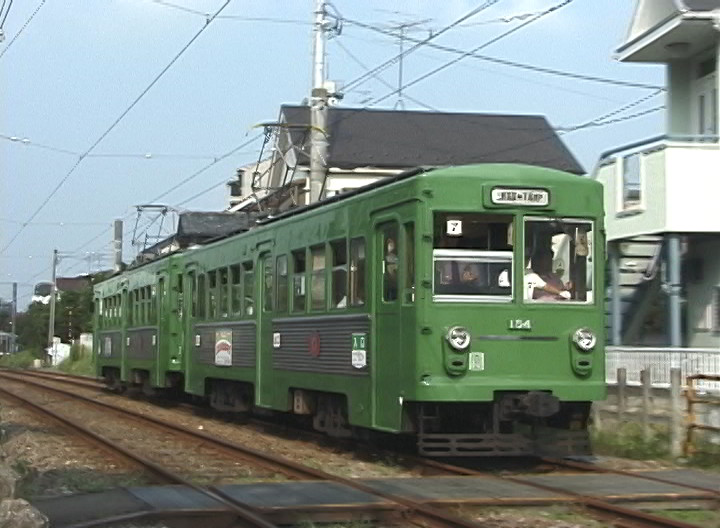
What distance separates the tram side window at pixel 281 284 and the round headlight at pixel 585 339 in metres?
4.42

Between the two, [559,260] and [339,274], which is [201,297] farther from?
[559,260]

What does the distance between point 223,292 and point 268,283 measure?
266cm

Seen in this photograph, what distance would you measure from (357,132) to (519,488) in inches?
1481

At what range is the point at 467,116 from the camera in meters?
50.2

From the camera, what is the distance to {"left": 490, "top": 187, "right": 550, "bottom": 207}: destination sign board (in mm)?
11828

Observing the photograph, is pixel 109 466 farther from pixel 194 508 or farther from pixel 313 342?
pixel 194 508

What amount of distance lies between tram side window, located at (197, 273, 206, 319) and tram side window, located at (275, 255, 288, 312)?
177 inches

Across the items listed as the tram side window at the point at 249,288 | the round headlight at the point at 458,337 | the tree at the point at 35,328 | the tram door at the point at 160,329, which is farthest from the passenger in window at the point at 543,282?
the tree at the point at 35,328

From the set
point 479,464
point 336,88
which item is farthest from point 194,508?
point 336,88

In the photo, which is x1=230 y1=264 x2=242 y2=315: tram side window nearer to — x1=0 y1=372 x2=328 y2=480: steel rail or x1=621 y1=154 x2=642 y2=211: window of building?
x1=0 y1=372 x2=328 y2=480: steel rail

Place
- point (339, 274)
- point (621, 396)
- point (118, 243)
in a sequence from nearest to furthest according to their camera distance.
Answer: point (339, 274)
point (621, 396)
point (118, 243)

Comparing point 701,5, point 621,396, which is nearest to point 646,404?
point 621,396

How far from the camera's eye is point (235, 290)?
17.8 m

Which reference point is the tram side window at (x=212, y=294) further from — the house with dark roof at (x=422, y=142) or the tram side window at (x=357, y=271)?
the house with dark roof at (x=422, y=142)
